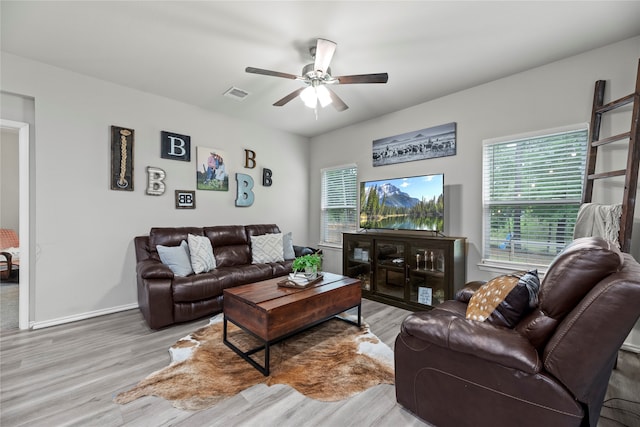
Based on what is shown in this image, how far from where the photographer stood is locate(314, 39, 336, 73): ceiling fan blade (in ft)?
7.09

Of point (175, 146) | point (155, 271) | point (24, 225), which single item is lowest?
point (155, 271)

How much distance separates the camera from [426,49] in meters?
2.53

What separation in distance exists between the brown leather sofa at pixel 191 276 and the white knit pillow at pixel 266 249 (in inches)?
5.0

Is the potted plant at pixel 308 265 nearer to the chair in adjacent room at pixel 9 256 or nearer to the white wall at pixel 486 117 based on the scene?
the white wall at pixel 486 117

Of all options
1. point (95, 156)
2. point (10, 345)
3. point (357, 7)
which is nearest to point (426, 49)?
point (357, 7)

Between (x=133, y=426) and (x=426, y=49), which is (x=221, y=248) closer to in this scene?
(x=133, y=426)

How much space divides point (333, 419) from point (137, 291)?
2.93 m

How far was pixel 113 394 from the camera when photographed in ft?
5.92

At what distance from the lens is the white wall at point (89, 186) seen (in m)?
2.86

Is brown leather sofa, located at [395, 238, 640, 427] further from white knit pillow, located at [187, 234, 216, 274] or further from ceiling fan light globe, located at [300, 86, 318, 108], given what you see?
white knit pillow, located at [187, 234, 216, 274]

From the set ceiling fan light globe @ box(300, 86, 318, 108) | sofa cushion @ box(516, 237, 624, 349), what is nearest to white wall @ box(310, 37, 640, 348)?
ceiling fan light globe @ box(300, 86, 318, 108)

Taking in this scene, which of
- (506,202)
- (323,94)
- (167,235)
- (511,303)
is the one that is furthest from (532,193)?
(167,235)

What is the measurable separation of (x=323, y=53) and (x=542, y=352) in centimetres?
242

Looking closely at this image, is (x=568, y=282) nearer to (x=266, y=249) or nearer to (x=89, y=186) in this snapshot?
(x=266, y=249)
